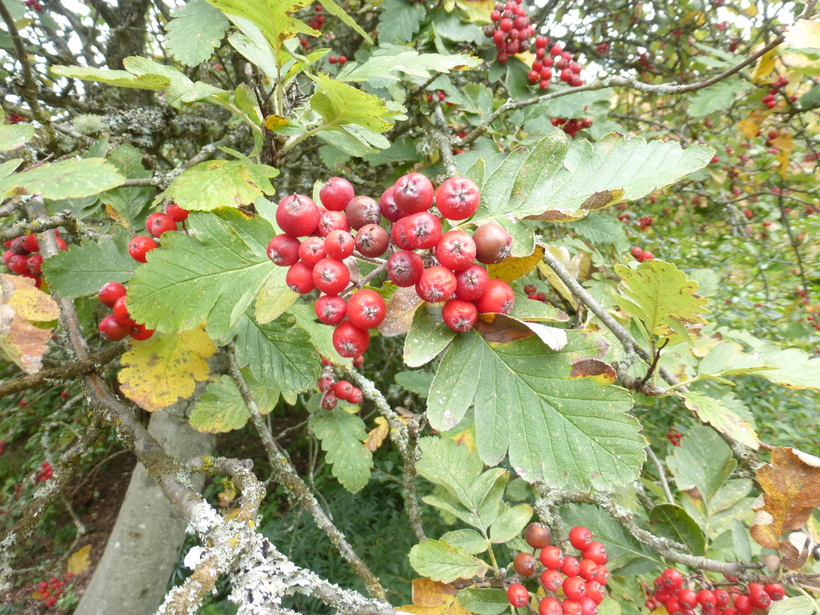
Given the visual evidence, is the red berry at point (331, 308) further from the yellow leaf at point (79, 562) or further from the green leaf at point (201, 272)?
the yellow leaf at point (79, 562)

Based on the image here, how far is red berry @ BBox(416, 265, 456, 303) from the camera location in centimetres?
93

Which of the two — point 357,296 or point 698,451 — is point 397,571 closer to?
point 698,451

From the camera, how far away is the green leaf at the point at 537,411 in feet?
3.40

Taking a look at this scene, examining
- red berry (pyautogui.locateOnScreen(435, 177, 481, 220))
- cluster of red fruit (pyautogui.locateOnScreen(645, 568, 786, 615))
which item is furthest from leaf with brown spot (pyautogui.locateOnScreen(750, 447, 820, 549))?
red berry (pyautogui.locateOnScreen(435, 177, 481, 220))

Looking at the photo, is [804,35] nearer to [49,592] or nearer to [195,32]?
[195,32]

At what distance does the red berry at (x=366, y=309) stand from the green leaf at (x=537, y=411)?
187 millimetres

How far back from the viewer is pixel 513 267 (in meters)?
1.12

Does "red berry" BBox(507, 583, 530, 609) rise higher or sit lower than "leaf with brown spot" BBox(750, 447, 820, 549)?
lower

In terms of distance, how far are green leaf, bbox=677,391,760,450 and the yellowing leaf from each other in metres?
1.74

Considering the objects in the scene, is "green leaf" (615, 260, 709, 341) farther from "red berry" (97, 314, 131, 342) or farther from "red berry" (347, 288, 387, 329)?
"red berry" (97, 314, 131, 342)

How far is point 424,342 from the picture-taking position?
1.02 m

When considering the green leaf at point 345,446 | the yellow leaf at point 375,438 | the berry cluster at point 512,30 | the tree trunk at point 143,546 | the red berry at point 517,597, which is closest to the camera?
the red berry at point 517,597

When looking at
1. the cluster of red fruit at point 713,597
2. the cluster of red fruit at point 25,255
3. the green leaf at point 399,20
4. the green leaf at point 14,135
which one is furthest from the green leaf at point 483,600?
the green leaf at point 399,20

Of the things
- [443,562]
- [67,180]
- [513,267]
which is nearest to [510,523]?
[443,562]
